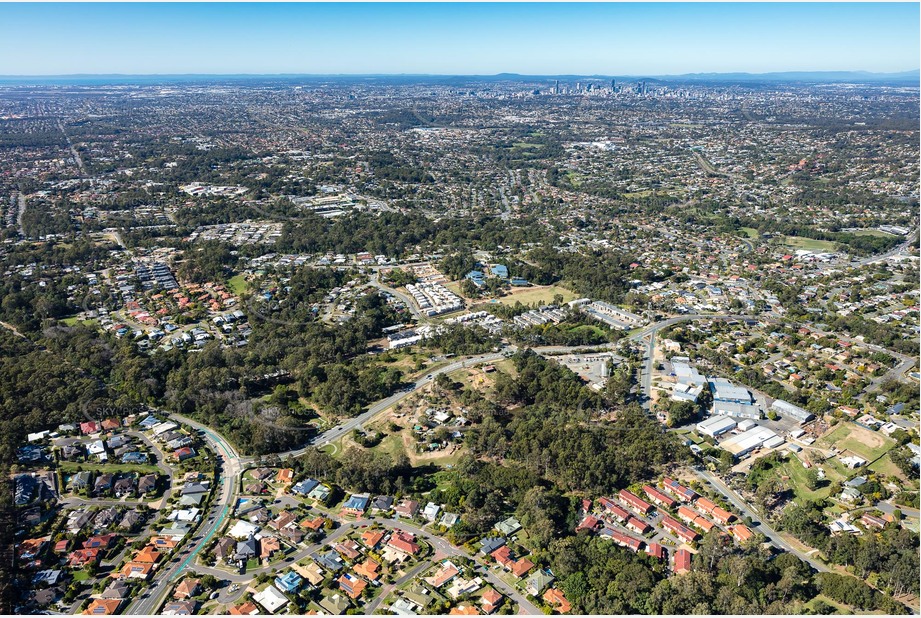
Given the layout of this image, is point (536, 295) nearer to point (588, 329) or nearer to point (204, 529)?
point (588, 329)

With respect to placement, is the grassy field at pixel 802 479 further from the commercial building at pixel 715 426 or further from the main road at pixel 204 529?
the main road at pixel 204 529

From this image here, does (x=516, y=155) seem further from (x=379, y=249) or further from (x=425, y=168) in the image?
(x=379, y=249)

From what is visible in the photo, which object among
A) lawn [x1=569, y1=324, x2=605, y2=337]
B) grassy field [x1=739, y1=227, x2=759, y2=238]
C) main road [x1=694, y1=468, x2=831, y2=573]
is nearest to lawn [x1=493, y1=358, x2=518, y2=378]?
lawn [x1=569, y1=324, x2=605, y2=337]

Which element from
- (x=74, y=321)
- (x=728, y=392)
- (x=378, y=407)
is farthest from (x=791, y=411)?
(x=74, y=321)

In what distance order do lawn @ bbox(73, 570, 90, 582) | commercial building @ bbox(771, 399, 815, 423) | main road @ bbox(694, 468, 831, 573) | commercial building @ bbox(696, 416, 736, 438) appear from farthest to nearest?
commercial building @ bbox(771, 399, 815, 423) < commercial building @ bbox(696, 416, 736, 438) < main road @ bbox(694, 468, 831, 573) < lawn @ bbox(73, 570, 90, 582)

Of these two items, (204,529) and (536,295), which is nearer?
(204,529)

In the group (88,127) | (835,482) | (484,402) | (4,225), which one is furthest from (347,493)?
(88,127)

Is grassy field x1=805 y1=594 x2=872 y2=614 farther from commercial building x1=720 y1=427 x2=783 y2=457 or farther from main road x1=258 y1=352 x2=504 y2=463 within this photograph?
main road x1=258 y1=352 x2=504 y2=463
